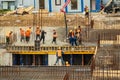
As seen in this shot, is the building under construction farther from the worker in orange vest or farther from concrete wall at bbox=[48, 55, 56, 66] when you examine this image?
the worker in orange vest

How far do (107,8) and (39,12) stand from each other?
6.60m

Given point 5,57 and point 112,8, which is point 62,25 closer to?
point 112,8

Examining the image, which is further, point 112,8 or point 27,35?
point 112,8

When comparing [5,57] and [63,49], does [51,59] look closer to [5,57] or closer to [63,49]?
[63,49]

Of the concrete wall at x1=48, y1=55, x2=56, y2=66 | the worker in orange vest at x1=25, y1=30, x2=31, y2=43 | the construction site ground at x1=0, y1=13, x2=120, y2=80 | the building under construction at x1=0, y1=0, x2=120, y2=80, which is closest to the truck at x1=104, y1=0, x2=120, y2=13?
the construction site ground at x1=0, y1=13, x2=120, y2=80

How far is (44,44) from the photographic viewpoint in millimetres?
36094

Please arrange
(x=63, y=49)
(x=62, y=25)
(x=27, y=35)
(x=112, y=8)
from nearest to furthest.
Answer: (x=63, y=49)
(x=27, y=35)
(x=62, y=25)
(x=112, y=8)

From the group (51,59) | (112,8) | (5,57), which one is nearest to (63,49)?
(51,59)

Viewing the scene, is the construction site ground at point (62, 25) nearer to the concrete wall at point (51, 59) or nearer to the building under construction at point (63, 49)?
the building under construction at point (63, 49)

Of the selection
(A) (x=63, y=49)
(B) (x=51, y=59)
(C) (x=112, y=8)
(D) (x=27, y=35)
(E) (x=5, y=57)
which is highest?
(C) (x=112, y=8)

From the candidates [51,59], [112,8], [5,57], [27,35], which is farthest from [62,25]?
[5,57]

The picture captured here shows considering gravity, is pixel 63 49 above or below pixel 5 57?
above

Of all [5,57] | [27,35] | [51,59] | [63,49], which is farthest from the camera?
[27,35]

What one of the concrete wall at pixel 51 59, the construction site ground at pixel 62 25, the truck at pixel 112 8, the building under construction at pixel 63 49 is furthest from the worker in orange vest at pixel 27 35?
the truck at pixel 112 8
